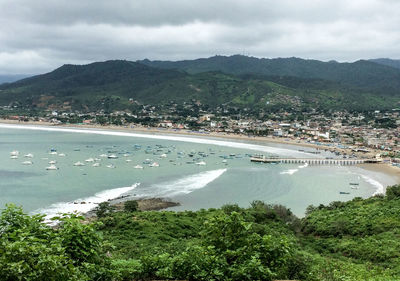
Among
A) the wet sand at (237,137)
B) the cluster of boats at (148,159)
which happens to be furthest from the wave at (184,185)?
the wet sand at (237,137)

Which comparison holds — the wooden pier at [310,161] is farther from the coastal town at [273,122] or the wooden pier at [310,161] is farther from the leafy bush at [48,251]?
the leafy bush at [48,251]

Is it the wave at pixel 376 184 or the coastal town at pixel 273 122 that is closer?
the wave at pixel 376 184

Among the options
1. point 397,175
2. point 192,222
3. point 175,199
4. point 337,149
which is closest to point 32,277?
point 192,222

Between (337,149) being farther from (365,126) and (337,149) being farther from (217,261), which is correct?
(217,261)

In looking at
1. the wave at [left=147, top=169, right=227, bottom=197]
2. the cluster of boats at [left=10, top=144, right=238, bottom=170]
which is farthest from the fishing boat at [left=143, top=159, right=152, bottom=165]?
the wave at [left=147, top=169, right=227, bottom=197]

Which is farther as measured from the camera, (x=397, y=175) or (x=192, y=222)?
(x=397, y=175)

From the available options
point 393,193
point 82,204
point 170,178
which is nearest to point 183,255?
point 82,204
